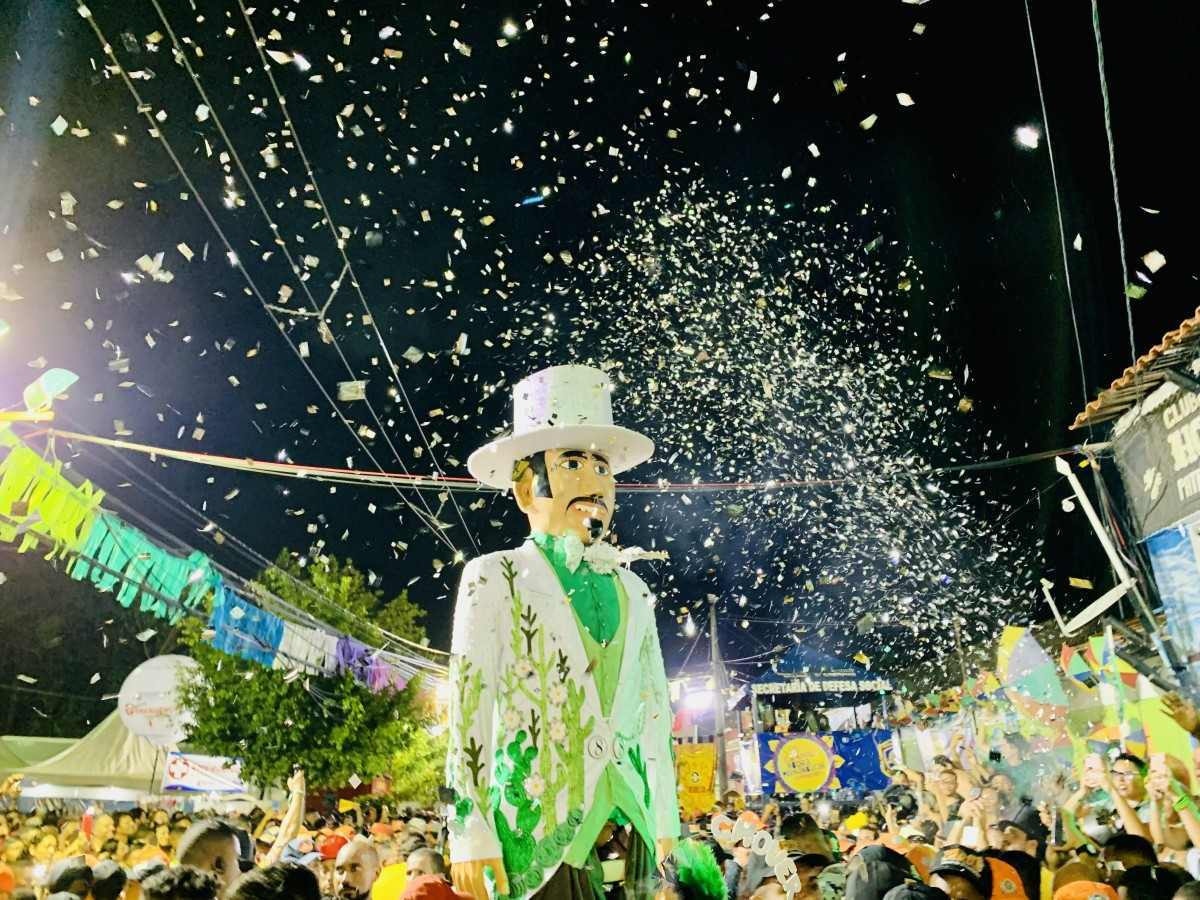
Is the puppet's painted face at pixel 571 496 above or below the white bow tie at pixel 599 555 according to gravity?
above

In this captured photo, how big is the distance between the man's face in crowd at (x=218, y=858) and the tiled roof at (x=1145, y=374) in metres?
11.0

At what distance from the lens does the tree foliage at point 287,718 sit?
26.9 m

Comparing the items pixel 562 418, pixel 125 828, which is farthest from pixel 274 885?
pixel 125 828

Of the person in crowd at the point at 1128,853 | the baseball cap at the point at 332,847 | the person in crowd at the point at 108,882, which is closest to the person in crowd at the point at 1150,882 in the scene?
the person in crowd at the point at 1128,853

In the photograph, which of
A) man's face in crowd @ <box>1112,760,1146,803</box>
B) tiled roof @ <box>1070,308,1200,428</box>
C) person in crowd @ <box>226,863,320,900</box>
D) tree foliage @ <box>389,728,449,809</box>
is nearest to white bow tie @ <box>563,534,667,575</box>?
person in crowd @ <box>226,863,320,900</box>

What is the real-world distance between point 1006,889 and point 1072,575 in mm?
16771

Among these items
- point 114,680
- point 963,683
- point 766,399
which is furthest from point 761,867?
point 114,680

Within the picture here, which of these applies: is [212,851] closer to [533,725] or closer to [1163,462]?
[533,725]

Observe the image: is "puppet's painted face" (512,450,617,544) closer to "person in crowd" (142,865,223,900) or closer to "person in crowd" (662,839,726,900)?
"person in crowd" (662,839,726,900)

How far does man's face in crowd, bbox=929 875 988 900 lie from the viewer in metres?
4.98

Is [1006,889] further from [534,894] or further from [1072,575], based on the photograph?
[1072,575]

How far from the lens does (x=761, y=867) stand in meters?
6.34

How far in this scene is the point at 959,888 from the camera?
5008mm

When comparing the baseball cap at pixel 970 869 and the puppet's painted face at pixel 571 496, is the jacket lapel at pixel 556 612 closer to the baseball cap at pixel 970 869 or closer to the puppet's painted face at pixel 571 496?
the puppet's painted face at pixel 571 496
